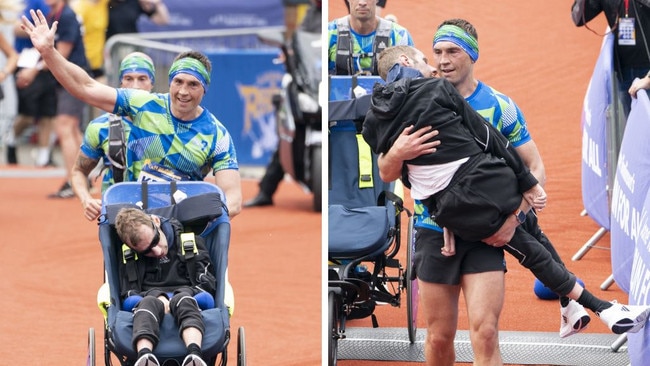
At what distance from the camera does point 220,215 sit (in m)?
6.64

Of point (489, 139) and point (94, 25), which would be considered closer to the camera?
point (489, 139)

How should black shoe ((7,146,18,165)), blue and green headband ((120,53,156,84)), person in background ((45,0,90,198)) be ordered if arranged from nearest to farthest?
blue and green headband ((120,53,156,84))
person in background ((45,0,90,198))
black shoe ((7,146,18,165))

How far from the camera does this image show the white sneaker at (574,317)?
622 centimetres

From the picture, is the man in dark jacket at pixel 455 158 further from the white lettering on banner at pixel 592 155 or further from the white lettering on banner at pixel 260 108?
the white lettering on banner at pixel 260 108

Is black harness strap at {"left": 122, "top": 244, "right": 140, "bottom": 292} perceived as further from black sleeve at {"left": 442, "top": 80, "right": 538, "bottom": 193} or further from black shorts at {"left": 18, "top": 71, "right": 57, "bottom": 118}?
black shorts at {"left": 18, "top": 71, "right": 57, "bottom": 118}

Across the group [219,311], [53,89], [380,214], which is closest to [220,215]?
[219,311]

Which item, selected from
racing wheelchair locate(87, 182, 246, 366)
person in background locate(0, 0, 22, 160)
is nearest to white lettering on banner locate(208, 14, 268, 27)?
person in background locate(0, 0, 22, 160)

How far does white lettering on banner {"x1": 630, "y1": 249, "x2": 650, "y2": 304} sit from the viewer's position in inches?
247

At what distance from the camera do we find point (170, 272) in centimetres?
653

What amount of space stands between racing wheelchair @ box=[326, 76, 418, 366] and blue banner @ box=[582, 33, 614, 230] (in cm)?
195

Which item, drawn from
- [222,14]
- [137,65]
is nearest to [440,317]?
[137,65]

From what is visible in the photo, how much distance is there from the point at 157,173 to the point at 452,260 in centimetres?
183

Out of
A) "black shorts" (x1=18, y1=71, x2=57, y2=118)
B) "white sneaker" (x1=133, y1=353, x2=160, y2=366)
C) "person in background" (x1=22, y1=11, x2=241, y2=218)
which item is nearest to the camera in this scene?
"white sneaker" (x1=133, y1=353, x2=160, y2=366)

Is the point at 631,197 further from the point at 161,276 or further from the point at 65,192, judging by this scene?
the point at 65,192
